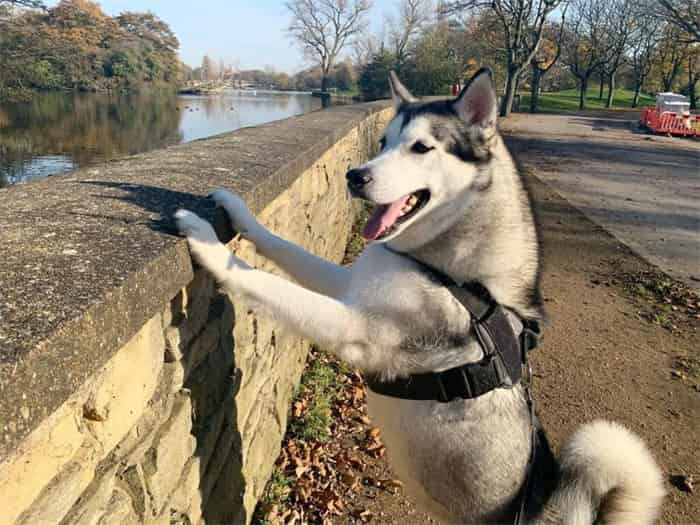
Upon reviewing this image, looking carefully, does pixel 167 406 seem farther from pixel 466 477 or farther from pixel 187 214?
pixel 466 477

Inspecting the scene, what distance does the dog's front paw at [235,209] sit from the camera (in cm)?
202

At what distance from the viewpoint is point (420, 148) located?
7.81ft

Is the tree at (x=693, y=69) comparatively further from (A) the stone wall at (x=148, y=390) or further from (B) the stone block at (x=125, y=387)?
(B) the stone block at (x=125, y=387)

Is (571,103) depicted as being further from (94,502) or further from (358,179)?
(94,502)

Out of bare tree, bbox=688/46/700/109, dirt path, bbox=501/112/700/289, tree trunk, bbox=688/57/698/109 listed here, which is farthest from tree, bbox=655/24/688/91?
dirt path, bbox=501/112/700/289

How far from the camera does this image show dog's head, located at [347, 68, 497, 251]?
7.15 ft

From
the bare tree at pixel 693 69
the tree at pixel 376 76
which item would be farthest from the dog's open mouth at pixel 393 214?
the bare tree at pixel 693 69

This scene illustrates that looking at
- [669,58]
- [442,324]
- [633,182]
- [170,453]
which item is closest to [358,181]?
[442,324]

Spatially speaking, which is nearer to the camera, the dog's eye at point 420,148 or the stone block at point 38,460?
the stone block at point 38,460

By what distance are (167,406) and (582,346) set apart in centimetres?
418

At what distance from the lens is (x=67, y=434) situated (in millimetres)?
1096

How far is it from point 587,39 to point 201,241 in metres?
54.0

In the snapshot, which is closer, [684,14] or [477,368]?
[477,368]

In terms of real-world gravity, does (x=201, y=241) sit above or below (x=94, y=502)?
above
